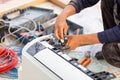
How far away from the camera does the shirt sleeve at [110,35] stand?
1.08m

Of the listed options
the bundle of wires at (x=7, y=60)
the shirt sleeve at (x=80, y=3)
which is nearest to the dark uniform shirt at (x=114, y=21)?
the shirt sleeve at (x=80, y=3)

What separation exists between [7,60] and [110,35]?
502mm

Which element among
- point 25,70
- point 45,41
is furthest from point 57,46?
point 25,70

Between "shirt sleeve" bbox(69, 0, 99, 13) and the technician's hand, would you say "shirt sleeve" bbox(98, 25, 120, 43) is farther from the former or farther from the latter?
"shirt sleeve" bbox(69, 0, 99, 13)

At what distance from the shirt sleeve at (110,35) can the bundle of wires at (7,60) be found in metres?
0.43

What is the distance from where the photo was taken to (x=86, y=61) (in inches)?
53.3

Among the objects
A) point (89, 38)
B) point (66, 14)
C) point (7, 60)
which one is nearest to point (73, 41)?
point (89, 38)

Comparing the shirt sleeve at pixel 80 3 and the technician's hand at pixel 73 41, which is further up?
the shirt sleeve at pixel 80 3

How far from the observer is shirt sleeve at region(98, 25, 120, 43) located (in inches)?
42.4

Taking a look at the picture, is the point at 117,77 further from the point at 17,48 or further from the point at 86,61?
the point at 17,48

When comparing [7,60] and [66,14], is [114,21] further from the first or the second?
[7,60]

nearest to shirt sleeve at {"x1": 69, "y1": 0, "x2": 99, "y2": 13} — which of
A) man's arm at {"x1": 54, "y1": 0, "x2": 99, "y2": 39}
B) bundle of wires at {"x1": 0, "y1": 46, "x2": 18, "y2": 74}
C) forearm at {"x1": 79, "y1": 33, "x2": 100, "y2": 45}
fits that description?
man's arm at {"x1": 54, "y1": 0, "x2": 99, "y2": 39}

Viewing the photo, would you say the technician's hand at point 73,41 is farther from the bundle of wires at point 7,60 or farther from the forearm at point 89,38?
the bundle of wires at point 7,60

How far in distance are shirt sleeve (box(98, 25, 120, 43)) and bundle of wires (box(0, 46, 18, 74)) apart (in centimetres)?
43
